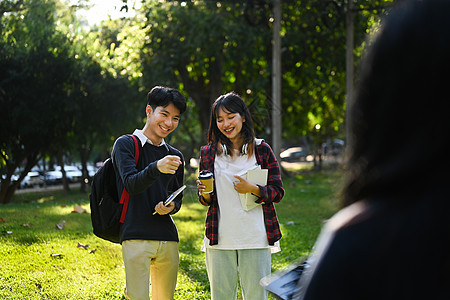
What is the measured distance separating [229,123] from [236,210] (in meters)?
0.62

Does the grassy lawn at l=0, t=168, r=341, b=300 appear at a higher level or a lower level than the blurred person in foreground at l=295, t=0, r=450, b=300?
lower

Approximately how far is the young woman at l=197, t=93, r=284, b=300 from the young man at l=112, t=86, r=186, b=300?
273 millimetres

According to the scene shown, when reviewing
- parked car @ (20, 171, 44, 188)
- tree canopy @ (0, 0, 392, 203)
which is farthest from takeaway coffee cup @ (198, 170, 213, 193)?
parked car @ (20, 171, 44, 188)

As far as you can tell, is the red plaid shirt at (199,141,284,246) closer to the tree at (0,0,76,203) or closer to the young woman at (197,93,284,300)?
the young woman at (197,93,284,300)

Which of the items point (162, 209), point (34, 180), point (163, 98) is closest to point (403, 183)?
point (162, 209)

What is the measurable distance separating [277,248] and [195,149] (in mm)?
20460

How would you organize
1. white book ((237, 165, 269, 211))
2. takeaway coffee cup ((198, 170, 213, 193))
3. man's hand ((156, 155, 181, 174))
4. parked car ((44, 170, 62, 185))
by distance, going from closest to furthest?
man's hand ((156, 155, 181, 174)) → takeaway coffee cup ((198, 170, 213, 193)) → white book ((237, 165, 269, 211)) → parked car ((44, 170, 62, 185))

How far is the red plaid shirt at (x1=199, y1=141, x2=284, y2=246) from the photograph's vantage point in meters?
3.69

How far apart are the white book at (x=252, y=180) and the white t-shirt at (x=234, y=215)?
4 centimetres

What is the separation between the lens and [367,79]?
1.02m

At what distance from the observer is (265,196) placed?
364 centimetres

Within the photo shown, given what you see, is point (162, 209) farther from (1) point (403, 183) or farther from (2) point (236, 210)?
(1) point (403, 183)

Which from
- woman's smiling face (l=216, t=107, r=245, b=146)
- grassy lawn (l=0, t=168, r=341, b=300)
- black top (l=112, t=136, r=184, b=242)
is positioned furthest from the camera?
grassy lawn (l=0, t=168, r=341, b=300)

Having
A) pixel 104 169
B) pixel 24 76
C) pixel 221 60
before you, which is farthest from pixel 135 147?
pixel 221 60
